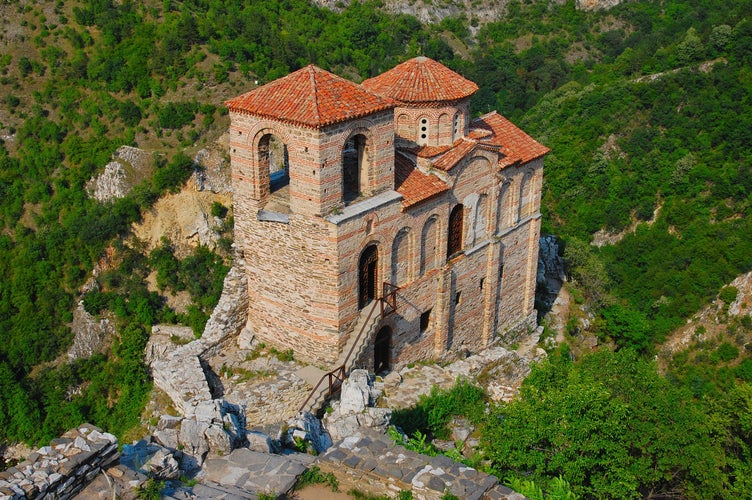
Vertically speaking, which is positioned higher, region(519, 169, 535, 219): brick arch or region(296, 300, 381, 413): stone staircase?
region(519, 169, 535, 219): brick arch

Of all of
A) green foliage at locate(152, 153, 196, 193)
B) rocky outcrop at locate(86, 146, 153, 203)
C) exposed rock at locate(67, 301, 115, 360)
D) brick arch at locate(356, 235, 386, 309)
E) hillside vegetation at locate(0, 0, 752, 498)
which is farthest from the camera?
rocky outcrop at locate(86, 146, 153, 203)

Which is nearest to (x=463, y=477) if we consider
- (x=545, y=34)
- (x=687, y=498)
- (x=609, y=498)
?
(x=609, y=498)

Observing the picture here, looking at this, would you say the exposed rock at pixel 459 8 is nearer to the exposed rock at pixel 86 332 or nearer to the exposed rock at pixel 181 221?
the exposed rock at pixel 181 221

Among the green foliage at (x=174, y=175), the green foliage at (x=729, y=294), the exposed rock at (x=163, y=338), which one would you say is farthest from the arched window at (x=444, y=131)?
the green foliage at (x=174, y=175)

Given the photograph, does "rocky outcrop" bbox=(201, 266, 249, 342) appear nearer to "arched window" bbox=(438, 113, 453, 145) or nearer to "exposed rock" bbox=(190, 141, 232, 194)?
"arched window" bbox=(438, 113, 453, 145)

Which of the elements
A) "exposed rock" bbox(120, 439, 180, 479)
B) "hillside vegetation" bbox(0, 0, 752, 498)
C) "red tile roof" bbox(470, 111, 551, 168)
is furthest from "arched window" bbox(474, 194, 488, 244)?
"exposed rock" bbox(120, 439, 180, 479)
